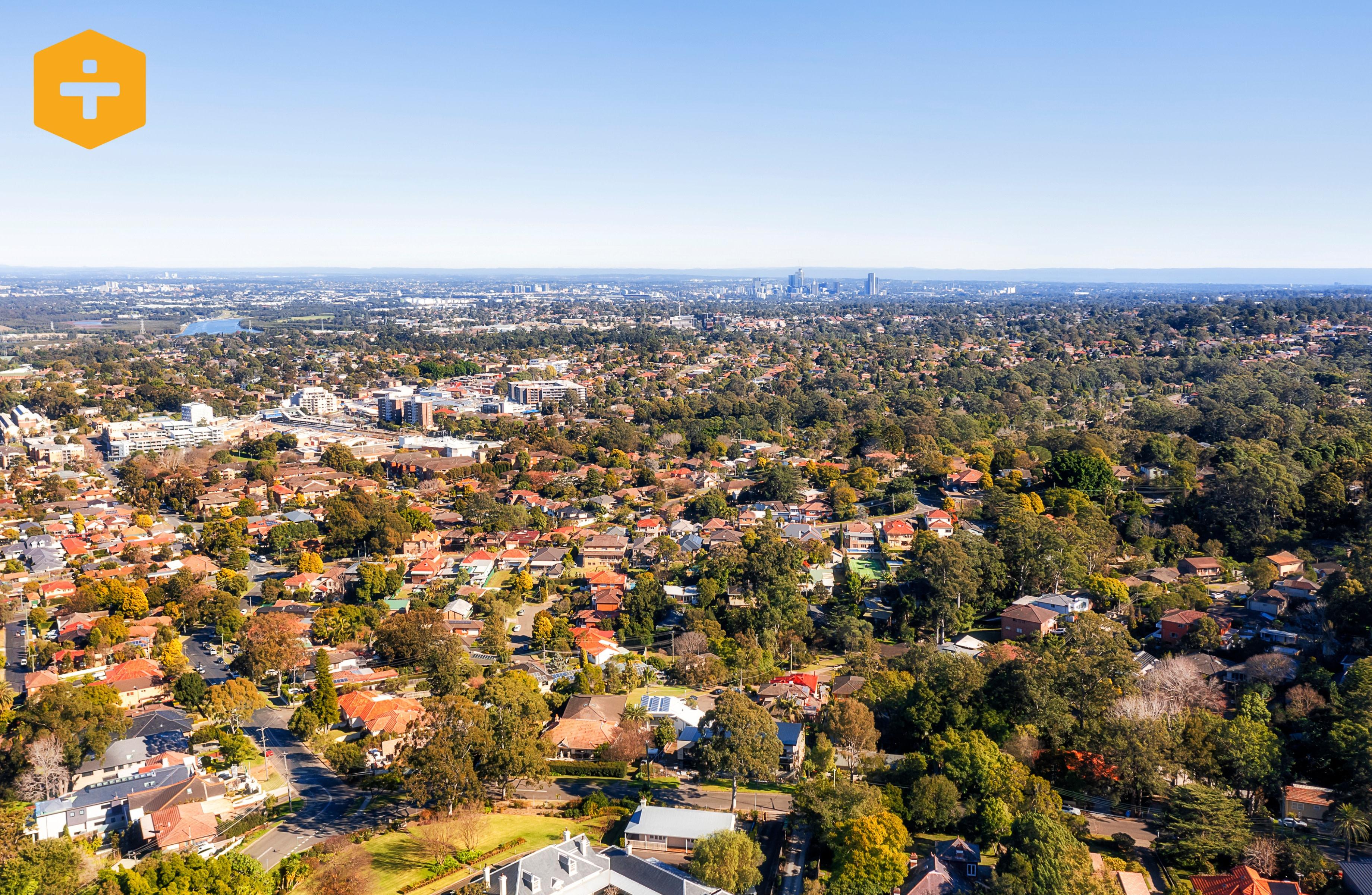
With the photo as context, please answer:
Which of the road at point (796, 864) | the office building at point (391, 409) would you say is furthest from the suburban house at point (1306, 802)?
the office building at point (391, 409)

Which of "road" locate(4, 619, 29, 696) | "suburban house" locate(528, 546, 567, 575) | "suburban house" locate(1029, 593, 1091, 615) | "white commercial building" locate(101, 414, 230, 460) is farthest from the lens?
"white commercial building" locate(101, 414, 230, 460)

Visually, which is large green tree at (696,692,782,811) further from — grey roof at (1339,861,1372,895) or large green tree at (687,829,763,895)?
grey roof at (1339,861,1372,895)

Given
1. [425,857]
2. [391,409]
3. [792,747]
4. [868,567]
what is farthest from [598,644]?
[391,409]

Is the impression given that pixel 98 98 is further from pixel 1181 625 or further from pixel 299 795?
pixel 1181 625

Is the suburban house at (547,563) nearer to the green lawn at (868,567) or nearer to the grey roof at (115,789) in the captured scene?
the green lawn at (868,567)

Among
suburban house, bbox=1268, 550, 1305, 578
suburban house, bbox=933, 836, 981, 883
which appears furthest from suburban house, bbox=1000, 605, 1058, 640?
suburban house, bbox=933, 836, 981, 883

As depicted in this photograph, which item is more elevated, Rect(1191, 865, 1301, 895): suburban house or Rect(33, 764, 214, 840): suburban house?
Rect(1191, 865, 1301, 895): suburban house
